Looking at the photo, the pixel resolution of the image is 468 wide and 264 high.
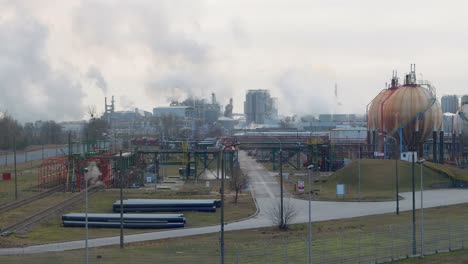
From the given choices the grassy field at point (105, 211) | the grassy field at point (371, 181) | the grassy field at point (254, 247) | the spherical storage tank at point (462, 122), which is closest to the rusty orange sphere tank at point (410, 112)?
the spherical storage tank at point (462, 122)

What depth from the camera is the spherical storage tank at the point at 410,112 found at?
69.8m

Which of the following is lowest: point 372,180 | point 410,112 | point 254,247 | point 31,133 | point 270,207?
point 270,207

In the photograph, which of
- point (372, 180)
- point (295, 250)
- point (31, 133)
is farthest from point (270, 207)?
point (31, 133)

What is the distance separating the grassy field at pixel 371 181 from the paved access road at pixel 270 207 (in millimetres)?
2207

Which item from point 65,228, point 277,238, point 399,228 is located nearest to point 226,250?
point 277,238

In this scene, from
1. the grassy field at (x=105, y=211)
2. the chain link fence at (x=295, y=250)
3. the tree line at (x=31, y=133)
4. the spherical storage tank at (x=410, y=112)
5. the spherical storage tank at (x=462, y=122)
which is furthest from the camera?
the tree line at (x=31, y=133)

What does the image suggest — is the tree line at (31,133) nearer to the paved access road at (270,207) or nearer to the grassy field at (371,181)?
the grassy field at (371,181)

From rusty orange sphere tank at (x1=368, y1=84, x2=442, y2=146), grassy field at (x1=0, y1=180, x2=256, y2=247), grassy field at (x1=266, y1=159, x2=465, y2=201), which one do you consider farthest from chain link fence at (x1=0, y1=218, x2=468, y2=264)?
rusty orange sphere tank at (x1=368, y1=84, x2=442, y2=146)

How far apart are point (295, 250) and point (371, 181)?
3169 centimetres

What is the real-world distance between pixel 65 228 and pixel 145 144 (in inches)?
2653

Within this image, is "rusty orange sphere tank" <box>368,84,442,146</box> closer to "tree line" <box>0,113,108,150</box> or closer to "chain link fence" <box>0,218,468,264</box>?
"chain link fence" <box>0,218,468,264</box>

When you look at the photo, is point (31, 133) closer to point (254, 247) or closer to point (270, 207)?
point (270, 207)

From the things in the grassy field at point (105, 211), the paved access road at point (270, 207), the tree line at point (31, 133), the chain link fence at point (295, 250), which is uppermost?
the tree line at point (31, 133)

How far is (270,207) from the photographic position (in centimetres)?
4328
